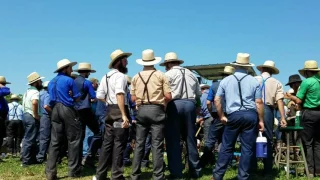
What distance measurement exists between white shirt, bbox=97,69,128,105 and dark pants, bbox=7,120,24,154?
780 cm

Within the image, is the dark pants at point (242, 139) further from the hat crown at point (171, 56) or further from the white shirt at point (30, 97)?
the white shirt at point (30, 97)

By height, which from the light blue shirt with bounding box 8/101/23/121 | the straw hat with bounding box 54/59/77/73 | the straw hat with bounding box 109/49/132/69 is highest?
the straw hat with bounding box 109/49/132/69

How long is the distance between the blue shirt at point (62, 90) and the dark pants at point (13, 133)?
685 centimetres

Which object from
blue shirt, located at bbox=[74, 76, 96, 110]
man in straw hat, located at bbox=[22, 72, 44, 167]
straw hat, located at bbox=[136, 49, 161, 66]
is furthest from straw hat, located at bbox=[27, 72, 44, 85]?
straw hat, located at bbox=[136, 49, 161, 66]

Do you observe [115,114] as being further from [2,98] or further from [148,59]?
[2,98]

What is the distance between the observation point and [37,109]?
923cm

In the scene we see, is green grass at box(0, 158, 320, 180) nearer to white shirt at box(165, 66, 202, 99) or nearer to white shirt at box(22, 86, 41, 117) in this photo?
white shirt at box(165, 66, 202, 99)

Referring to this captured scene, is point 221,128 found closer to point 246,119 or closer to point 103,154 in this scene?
point 246,119

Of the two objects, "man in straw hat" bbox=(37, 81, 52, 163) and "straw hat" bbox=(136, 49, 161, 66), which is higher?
"straw hat" bbox=(136, 49, 161, 66)

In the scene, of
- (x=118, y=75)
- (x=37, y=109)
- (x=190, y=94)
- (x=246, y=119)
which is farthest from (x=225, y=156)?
(x=37, y=109)

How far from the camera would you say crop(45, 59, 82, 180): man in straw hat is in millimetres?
7020

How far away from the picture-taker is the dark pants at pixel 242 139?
6016 mm

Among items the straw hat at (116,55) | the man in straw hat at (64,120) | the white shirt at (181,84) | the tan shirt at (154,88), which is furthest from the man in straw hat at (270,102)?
the man in straw hat at (64,120)

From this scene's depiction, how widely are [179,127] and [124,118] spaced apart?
1.05 metres
